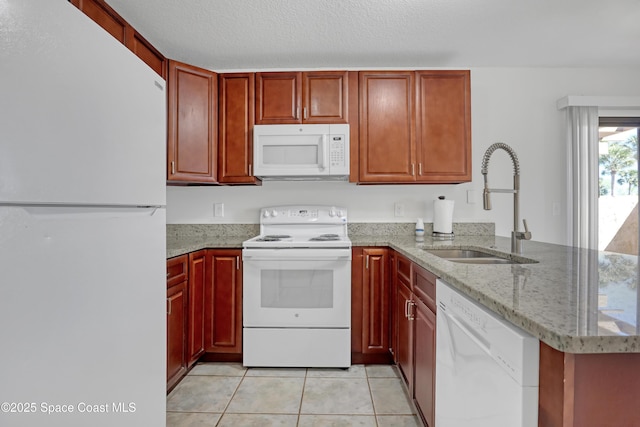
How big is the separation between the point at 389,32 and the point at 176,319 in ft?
7.49

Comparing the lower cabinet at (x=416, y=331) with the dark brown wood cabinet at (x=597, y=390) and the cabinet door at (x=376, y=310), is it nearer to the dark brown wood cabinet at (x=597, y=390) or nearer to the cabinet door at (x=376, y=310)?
the cabinet door at (x=376, y=310)

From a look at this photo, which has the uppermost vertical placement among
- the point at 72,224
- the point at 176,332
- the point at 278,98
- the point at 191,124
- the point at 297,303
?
the point at 278,98

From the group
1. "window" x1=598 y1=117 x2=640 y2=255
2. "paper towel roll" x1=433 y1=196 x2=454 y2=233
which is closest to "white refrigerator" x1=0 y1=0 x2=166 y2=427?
"paper towel roll" x1=433 y1=196 x2=454 y2=233

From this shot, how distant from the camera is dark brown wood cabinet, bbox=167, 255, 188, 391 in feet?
5.94

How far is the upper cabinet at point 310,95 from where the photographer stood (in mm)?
2377

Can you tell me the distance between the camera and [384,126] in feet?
7.80

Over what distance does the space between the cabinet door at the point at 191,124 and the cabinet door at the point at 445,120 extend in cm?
155

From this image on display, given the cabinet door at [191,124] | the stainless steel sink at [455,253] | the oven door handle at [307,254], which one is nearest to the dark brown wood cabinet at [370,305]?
the oven door handle at [307,254]

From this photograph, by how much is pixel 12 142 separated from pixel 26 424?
23.3 inches

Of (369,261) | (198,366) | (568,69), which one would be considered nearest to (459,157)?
(369,261)

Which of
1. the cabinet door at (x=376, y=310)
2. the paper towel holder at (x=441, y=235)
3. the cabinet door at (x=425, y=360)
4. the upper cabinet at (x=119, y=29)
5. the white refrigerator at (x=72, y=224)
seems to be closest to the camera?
the white refrigerator at (x=72, y=224)

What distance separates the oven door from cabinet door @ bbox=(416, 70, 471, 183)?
1.02 metres

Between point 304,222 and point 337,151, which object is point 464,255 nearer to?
point 337,151

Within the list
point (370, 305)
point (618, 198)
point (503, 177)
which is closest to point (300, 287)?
point (370, 305)
